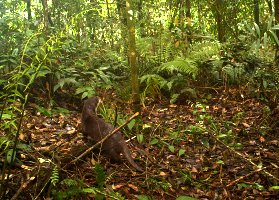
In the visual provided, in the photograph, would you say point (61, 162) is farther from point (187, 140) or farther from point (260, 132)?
point (260, 132)

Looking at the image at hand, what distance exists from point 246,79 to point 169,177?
10.6ft

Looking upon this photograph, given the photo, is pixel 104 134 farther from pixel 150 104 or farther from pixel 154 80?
pixel 154 80

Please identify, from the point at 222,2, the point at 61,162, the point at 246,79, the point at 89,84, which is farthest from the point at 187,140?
the point at 222,2

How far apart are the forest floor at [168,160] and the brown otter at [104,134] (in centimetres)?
9

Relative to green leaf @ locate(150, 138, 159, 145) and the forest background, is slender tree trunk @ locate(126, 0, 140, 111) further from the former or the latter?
green leaf @ locate(150, 138, 159, 145)

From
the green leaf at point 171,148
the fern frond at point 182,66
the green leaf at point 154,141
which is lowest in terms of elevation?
the green leaf at point 171,148

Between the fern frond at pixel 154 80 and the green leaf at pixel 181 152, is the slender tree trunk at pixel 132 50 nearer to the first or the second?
the fern frond at pixel 154 80

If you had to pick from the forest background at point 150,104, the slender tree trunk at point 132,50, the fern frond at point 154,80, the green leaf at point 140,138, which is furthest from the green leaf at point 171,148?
the fern frond at point 154,80

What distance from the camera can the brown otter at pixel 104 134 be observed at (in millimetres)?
3014

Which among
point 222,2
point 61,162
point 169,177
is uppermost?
point 222,2

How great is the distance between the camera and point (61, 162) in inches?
105

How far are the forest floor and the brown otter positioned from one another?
9 centimetres

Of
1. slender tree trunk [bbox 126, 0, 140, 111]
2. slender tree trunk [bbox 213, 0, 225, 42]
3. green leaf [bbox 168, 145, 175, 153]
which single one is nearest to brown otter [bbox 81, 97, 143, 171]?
green leaf [bbox 168, 145, 175, 153]

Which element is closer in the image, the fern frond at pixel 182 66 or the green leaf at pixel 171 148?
the green leaf at pixel 171 148
